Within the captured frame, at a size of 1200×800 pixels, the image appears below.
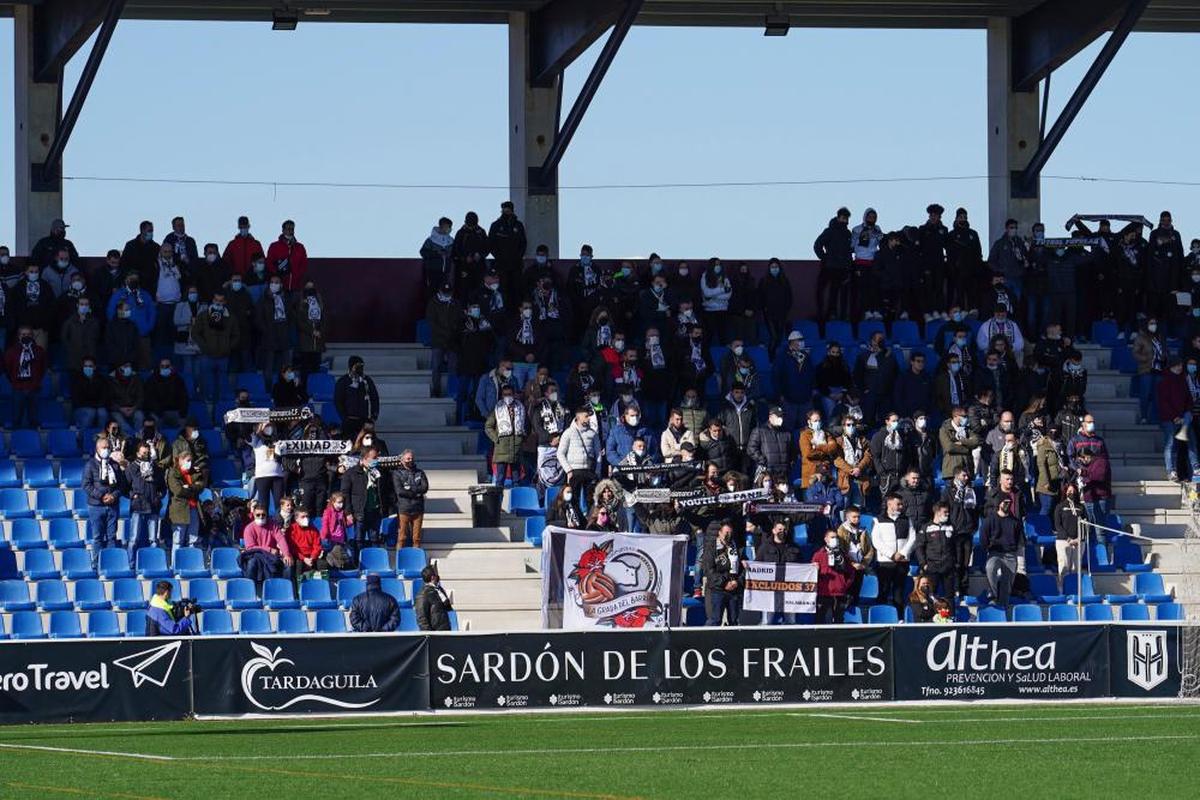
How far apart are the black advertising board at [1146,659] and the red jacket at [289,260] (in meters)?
14.0

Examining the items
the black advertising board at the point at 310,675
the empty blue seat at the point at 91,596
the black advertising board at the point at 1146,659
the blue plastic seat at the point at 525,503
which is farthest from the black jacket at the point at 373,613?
the black advertising board at the point at 1146,659

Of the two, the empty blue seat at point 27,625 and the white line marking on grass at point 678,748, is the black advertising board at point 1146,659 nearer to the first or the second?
the white line marking on grass at point 678,748

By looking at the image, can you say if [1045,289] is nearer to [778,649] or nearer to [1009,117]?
[1009,117]

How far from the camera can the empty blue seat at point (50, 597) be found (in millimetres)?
27797

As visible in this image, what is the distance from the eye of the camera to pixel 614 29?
35250 mm

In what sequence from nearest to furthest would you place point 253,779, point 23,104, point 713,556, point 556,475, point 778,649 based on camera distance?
1. point 253,779
2. point 778,649
3. point 713,556
4. point 556,475
5. point 23,104

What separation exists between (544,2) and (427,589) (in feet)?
45.8

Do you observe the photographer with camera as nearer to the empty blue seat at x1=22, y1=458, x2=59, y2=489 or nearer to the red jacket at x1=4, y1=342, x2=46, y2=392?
the empty blue seat at x1=22, y1=458, x2=59, y2=489

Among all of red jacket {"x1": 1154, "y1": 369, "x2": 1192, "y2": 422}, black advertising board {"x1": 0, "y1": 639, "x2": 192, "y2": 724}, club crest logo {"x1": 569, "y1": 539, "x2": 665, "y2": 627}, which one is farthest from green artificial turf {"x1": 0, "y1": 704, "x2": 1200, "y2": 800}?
red jacket {"x1": 1154, "y1": 369, "x2": 1192, "y2": 422}

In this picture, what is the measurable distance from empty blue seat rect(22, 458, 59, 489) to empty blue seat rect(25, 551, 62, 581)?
6.44 feet

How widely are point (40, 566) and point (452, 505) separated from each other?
597 centimetres

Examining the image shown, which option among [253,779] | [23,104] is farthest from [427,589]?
[23,104]

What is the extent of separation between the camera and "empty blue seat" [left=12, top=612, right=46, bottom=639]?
89.2ft

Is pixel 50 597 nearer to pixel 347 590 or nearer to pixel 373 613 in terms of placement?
pixel 347 590
